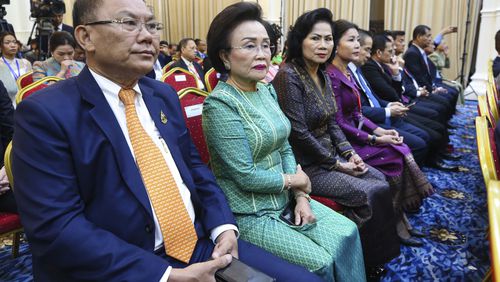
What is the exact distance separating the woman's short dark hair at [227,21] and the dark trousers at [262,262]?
80cm

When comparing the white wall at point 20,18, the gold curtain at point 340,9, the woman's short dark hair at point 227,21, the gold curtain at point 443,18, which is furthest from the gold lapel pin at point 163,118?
the white wall at point 20,18

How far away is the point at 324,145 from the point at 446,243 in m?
0.96

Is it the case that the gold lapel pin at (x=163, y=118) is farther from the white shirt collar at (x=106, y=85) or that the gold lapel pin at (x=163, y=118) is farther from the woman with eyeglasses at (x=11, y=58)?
the woman with eyeglasses at (x=11, y=58)

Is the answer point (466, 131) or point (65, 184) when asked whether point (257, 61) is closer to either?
point (65, 184)

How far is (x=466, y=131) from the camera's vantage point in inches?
198

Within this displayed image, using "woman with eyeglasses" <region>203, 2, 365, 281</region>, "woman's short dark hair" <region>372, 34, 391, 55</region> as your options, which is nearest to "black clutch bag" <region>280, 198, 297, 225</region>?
"woman with eyeglasses" <region>203, 2, 365, 281</region>

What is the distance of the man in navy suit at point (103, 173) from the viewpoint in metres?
0.96

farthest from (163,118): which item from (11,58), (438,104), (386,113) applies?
(11,58)

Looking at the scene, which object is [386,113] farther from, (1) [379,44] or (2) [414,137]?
(1) [379,44]

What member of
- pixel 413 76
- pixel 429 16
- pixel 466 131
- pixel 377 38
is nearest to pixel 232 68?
pixel 377 38

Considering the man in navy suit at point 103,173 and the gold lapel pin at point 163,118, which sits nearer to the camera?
the man in navy suit at point 103,173

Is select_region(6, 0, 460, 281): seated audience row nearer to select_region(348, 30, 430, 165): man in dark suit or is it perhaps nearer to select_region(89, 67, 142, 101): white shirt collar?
select_region(89, 67, 142, 101): white shirt collar

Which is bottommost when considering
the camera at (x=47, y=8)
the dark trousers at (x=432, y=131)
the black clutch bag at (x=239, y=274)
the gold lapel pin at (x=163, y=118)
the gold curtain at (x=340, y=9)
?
the dark trousers at (x=432, y=131)

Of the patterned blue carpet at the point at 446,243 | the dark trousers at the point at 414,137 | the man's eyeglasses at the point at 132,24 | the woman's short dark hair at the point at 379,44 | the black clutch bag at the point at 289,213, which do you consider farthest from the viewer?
the woman's short dark hair at the point at 379,44
